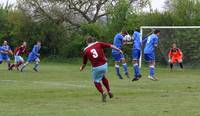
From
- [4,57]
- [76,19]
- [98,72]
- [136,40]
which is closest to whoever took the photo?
[98,72]

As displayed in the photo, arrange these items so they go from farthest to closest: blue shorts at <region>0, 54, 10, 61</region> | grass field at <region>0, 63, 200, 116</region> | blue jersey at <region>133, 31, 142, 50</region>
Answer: blue shorts at <region>0, 54, 10, 61</region>, blue jersey at <region>133, 31, 142, 50</region>, grass field at <region>0, 63, 200, 116</region>

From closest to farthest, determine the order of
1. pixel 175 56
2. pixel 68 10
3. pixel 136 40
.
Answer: pixel 136 40, pixel 175 56, pixel 68 10

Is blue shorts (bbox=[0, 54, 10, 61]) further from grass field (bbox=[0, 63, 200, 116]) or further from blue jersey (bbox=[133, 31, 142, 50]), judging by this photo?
grass field (bbox=[0, 63, 200, 116])

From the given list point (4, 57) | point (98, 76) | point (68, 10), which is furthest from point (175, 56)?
point (68, 10)

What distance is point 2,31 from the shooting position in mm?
57875

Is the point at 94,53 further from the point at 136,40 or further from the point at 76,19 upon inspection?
the point at 76,19

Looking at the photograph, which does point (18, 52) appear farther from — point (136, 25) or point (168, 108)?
point (168, 108)

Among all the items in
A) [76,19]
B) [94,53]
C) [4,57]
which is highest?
[94,53]

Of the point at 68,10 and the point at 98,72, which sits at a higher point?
the point at 68,10

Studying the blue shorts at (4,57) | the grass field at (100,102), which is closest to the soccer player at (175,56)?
the blue shorts at (4,57)

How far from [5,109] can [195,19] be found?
33.1 metres

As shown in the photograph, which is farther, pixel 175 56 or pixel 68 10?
pixel 68 10

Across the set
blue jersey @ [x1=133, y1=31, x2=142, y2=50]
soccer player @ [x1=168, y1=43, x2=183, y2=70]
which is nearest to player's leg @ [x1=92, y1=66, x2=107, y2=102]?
blue jersey @ [x1=133, y1=31, x2=142, y2=50]

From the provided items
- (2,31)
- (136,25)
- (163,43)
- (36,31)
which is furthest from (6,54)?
(2,31)
